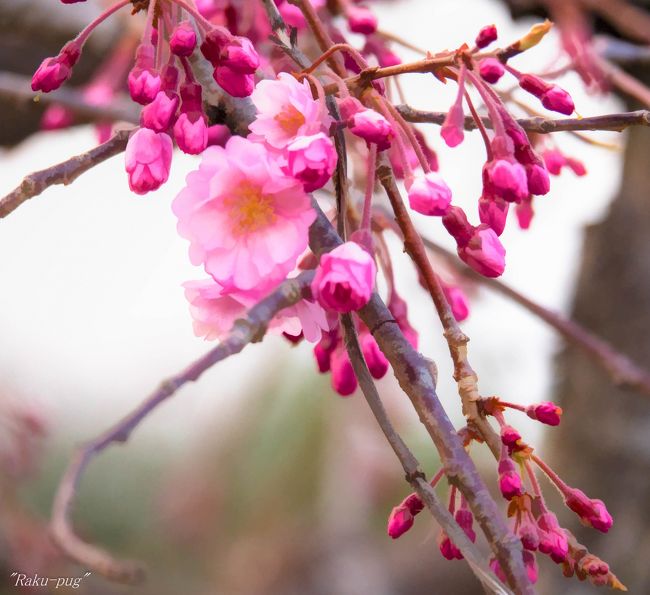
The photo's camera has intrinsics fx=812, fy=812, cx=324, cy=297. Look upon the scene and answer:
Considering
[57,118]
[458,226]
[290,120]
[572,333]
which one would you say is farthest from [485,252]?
[57,118]

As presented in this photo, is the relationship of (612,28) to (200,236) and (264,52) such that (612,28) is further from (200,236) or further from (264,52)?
(200,236)

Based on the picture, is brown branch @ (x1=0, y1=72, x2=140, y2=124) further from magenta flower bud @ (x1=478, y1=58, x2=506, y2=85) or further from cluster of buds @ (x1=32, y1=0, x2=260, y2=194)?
magenta flower bud @ (x1=478, y1=58, x2=506, y2=85)

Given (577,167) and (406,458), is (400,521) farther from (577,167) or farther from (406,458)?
(577,167)

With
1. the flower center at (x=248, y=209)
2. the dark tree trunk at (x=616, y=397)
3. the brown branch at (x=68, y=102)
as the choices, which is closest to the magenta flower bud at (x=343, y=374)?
the flower center at (x=248, y=209)

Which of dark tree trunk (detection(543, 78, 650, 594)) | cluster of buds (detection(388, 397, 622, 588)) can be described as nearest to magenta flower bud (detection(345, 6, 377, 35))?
cluster of buds (detection(388, 397, 622, 588))

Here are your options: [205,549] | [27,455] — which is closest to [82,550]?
[27,455]

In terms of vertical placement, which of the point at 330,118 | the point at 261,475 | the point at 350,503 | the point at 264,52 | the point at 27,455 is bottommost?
the point at 261,475

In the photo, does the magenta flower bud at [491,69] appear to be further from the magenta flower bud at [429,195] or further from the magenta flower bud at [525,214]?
the magenta flower bud at [525,214]
